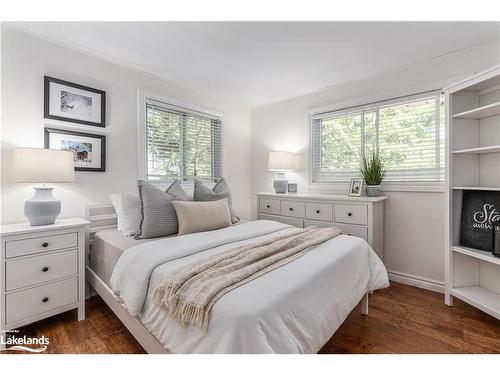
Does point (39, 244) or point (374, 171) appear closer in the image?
point (39, 244)

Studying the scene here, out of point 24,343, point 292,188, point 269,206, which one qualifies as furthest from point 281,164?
point 24,343

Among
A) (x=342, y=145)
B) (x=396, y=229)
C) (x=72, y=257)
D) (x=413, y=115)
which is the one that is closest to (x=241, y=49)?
(x=342, y=145)

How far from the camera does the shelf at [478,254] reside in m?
1.81

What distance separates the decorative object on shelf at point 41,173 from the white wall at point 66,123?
28 centimetres

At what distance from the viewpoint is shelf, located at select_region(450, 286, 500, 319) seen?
5.98ft

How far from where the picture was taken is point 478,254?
1.92 m

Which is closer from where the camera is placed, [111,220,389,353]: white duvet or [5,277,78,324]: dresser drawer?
[111,220,389,353]: white duvet

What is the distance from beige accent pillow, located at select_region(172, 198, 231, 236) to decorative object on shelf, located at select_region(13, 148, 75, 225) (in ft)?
2.87

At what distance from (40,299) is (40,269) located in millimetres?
215

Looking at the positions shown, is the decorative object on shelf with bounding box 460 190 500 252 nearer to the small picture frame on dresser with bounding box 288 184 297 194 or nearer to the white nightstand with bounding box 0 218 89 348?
the small picture frame on dresser with bounding box 288 184 297 194

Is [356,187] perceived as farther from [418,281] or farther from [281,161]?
[418,281]

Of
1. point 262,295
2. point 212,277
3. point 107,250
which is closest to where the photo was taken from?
point 262,295

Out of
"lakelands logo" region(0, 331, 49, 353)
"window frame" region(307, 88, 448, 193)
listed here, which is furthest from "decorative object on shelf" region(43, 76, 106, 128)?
"window frame" region(307, 88, 448, 193)

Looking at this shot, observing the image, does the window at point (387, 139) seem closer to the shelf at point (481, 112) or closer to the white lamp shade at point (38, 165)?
the shelf at point (481, 112)
